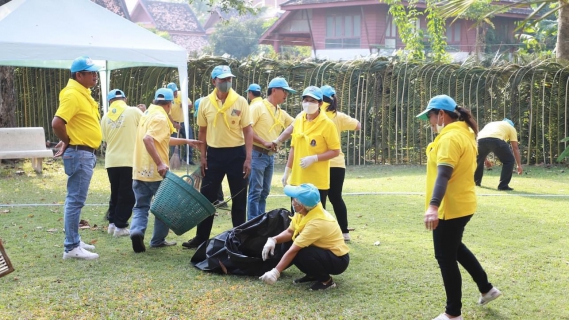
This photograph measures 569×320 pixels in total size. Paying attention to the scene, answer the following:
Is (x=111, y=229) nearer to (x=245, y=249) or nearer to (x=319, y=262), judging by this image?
(x=245, y=249)

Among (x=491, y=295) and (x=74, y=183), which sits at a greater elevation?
(x=74, y=183)

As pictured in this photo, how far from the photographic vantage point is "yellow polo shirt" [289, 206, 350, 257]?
5.71m

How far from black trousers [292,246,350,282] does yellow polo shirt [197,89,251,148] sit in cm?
175

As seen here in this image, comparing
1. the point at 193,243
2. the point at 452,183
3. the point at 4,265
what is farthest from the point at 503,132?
the point at 4,265

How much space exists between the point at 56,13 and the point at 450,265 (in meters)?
8.23

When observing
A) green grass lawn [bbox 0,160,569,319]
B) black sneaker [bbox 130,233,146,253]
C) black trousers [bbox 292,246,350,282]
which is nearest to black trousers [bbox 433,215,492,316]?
green grass lawn [bbox 0,160,569,319]

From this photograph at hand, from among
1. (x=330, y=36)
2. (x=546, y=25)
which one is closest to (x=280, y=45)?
(x=330, y=36)

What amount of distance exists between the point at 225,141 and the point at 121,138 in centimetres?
171

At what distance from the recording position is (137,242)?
23.2 ft

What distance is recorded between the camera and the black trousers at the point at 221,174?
711 centimetres

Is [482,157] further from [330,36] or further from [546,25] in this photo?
[330,36]

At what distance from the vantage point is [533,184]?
41.7 feet

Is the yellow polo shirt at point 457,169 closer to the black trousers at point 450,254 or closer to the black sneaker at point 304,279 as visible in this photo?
the black trousers at point 450,254

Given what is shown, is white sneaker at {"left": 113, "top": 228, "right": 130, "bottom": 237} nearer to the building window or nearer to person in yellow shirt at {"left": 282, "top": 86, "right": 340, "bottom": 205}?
person in yellow shirt at {"left": 282, "top": 86, "right": 340, "bottom": 205}
